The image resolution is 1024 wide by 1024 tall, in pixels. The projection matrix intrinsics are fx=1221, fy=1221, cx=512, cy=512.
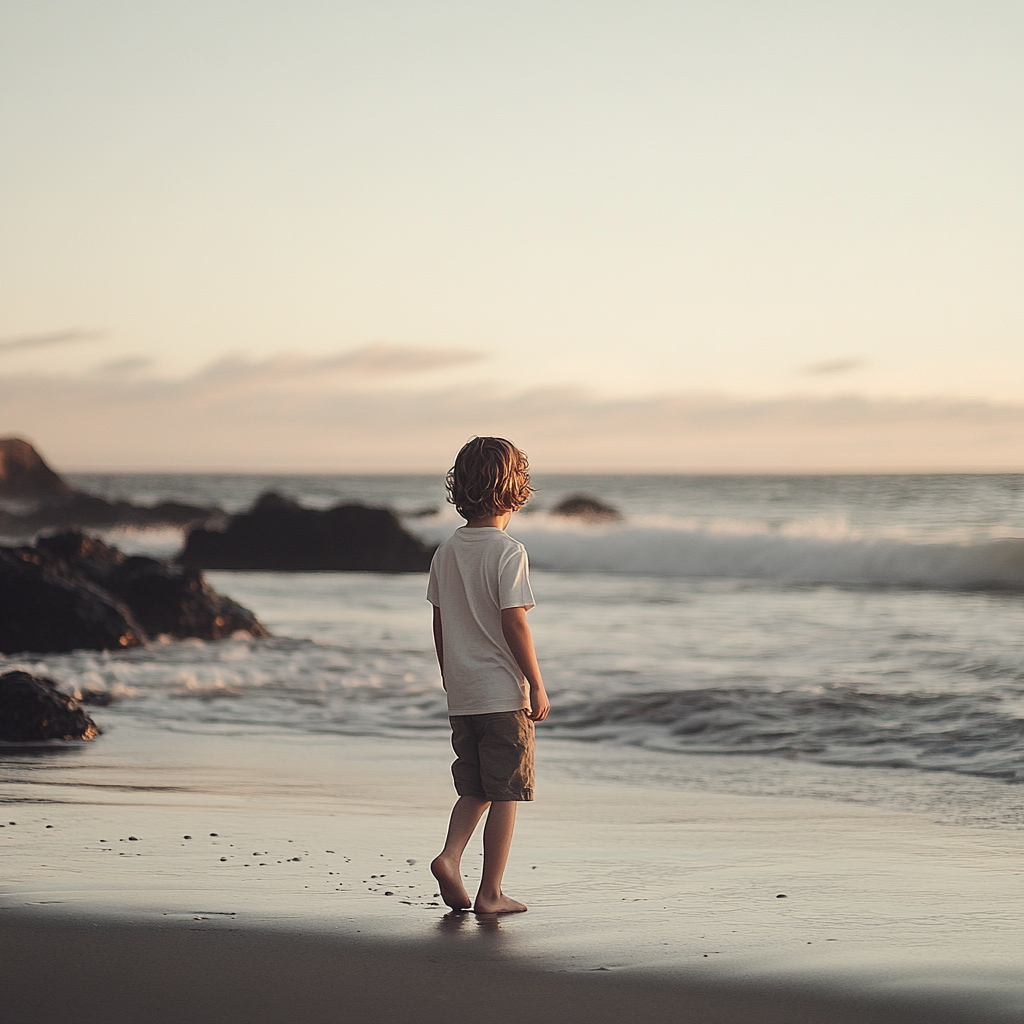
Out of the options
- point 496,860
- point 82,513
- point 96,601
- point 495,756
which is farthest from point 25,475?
point 496,860

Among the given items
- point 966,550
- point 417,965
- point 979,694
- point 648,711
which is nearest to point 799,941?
point 417,965

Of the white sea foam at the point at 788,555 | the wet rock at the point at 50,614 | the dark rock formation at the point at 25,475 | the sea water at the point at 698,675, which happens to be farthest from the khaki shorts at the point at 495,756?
the dark rock formation at the point at 25,475

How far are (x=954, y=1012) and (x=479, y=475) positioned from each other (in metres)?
1.90

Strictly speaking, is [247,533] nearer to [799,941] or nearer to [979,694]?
[979,694]

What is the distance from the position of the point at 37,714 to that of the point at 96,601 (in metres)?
3.91

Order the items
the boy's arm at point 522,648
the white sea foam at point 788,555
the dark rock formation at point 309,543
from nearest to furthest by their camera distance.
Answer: the boy's arm at point 522,648, the white sea foam at point 788,555, the dark rock formation at point 309,543

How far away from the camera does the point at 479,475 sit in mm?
3688

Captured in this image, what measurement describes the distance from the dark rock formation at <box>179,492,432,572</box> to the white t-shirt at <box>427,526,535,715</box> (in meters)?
18.6

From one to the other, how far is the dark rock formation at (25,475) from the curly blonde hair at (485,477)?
1665 inches

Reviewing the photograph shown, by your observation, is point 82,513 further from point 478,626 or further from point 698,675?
point 478,626

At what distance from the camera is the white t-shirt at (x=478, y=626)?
3693 millimetres

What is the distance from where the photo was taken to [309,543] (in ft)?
75.5

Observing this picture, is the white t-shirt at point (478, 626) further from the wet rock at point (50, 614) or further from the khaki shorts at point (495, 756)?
the wet rock at point (50, 614)

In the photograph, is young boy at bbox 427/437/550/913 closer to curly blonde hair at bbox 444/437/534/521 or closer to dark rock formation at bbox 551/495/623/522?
curly blonde hair at bbox 444/437/534/521
